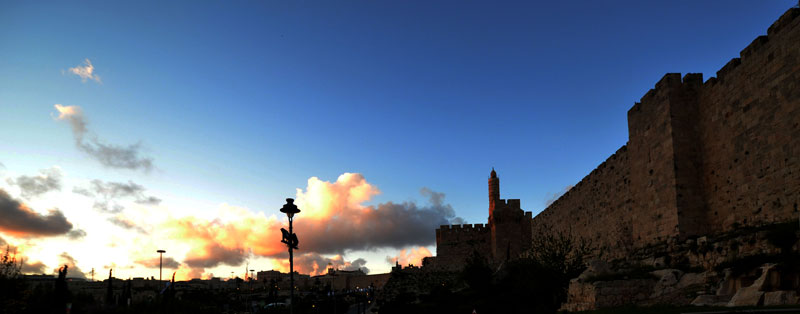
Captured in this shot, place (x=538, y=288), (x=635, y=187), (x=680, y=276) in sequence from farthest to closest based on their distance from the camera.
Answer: (x=538, y=288), (x=635, y=187), (x=680, y=276)

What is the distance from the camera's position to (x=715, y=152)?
16188mm

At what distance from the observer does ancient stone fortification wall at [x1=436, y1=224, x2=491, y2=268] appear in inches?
2083

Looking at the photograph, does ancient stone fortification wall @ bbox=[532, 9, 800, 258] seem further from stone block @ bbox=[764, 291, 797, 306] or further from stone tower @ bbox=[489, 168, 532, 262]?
stone tower @ bbox=[489, 168, 532, 262]

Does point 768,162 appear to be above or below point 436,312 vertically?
above

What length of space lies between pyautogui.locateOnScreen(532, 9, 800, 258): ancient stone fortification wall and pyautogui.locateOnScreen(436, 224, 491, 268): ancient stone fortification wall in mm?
29662

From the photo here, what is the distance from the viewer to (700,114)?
17.1m

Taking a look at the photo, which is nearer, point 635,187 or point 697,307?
point 697,307

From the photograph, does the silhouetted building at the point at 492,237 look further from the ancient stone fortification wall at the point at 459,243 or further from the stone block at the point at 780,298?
the stone block at the point at 780,298

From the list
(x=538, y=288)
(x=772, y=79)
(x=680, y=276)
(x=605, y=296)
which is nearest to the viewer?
(x=772, y=79)

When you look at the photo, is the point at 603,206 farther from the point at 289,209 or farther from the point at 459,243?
the point at 459,243

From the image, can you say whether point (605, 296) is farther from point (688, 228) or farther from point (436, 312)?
point (436, 312)

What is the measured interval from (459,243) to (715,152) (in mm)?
38387

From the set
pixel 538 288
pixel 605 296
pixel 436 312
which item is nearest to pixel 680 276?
pixel 605 296

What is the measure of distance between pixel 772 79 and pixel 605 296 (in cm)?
703
